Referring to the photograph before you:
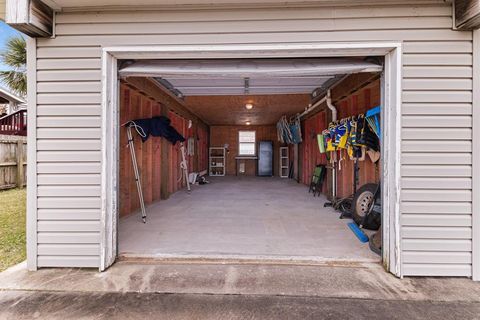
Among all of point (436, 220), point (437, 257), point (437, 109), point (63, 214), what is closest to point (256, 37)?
point (437, 109)

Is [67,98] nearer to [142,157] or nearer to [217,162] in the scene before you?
[142,157]

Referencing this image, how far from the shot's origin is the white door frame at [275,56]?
2.25 metres

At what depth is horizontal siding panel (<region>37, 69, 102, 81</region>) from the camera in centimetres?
235

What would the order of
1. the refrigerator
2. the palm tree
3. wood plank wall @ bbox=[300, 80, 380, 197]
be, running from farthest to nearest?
the refrigerator, the palm tree, wood plank wall @ bbox=[300, 80, 380, 197]

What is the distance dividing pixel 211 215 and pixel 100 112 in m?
2.45

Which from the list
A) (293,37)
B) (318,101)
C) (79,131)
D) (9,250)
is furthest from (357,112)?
(9,250)

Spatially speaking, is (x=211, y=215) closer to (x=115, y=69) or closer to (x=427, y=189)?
(x=115, y=69)

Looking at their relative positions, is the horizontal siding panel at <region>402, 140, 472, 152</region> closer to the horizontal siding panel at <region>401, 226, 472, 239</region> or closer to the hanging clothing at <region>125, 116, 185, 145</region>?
the horizontal siding panel at <region>401, 226, 472, 239</region>

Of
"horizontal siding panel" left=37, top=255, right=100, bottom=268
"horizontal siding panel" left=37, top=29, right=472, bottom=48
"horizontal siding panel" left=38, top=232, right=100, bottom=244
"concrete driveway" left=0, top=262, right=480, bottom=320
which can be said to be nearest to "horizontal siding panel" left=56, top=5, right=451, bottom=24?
"horizontal siding panel" left=37, top=29, right=472, bottom=48

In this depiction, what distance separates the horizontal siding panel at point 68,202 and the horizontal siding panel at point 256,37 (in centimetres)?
141

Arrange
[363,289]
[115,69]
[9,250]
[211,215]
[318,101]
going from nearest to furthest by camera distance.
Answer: [363,289], [115,69], [9,250], [211,215], [318,101]

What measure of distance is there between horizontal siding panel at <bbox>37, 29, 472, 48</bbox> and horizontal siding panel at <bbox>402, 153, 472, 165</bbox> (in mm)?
1006

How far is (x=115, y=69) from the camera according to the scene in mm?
2430

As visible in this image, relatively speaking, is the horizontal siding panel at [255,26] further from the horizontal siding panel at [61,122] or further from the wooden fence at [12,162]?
the wooden fence at [12,162]
